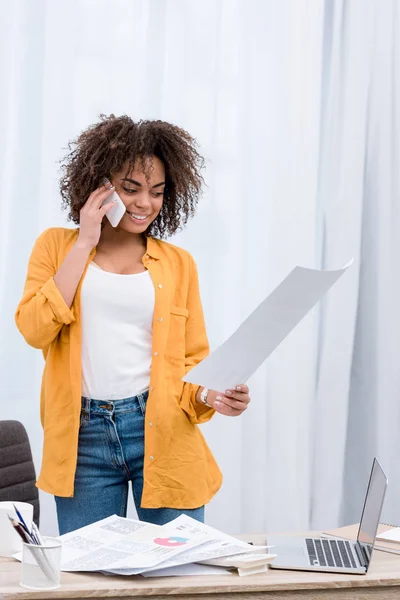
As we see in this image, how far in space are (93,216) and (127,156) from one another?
0.58ft

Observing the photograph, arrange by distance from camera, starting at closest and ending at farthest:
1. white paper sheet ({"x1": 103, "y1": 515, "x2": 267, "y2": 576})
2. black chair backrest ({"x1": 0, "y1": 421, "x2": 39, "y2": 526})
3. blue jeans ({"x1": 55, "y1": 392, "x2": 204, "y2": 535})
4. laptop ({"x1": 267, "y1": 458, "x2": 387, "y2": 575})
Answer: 1. white paper sheet ({"x1": 103, "y1": 515, "x2": 267, "y2": 576})
2. laptop ({"x1": 267, "y1": 458, "x2": 387, "y2": 575})
3. blue jeans ({"x1": 55, "y1": 392, "x2": 204, "y2": 535})
4. black chair backrest ({"x1": 0, "y1": 421, "x2": 39, "y2": 526})

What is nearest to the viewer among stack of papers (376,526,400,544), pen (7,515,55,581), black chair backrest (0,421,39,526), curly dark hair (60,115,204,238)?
pen (7,515,55,581)

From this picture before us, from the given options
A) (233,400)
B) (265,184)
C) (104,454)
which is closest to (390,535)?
(233,400)

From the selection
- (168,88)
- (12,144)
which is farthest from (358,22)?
(12,144)

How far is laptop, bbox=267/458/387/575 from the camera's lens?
4.92 ft

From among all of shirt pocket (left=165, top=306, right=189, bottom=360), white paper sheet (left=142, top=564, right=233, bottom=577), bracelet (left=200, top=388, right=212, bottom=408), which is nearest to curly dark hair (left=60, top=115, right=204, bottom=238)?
shirt pocket (left=165, top=306, right=189, bottom=360)

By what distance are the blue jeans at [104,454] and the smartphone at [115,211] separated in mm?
416

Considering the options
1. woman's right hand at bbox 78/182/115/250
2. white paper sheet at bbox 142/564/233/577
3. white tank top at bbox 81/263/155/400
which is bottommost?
white paper sheet at bbox 142/564/233/577

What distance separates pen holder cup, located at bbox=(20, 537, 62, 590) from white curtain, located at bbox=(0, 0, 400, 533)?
4.81ft

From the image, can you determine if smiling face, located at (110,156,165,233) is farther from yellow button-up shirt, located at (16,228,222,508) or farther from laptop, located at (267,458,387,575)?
laptop, located at (267,458,387,575)

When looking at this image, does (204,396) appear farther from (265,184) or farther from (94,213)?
(265,184)

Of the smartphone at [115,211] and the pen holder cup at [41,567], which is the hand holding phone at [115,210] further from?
the pen holder cup at [41,567]

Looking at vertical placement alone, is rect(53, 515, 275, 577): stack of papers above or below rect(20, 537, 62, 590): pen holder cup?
below

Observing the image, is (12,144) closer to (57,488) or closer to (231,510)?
(57,488)
